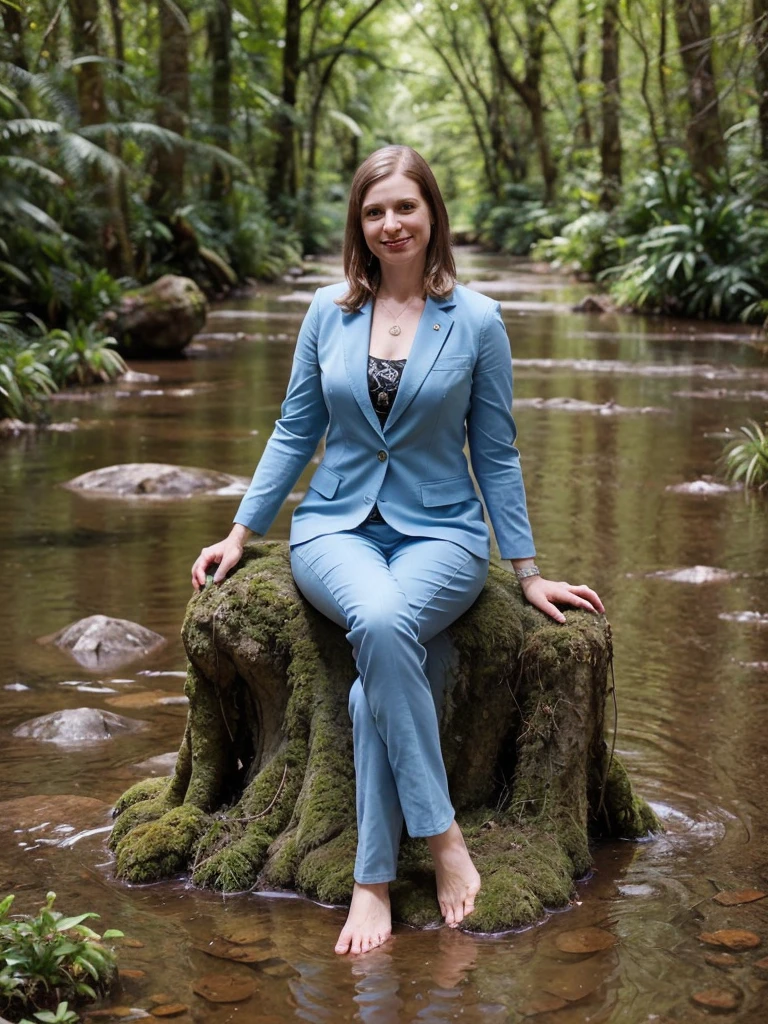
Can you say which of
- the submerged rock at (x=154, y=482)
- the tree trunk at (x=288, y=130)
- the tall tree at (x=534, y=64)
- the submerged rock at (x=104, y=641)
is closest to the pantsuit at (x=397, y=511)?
the submerged rock at (x=104, y=641)

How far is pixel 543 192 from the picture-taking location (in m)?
42.9

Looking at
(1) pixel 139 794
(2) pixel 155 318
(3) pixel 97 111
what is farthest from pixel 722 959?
(3) pixel 97 111

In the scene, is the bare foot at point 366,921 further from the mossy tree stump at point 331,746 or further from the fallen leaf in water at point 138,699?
the fallen leaf in water at point 138,699

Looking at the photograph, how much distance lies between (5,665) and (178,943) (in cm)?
287

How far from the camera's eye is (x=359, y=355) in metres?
3.84

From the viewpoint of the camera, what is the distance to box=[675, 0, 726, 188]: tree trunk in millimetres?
20188

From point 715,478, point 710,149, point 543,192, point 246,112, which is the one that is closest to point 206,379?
point 715,478

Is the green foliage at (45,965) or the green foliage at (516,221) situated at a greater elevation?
the green foliage at (516,221)

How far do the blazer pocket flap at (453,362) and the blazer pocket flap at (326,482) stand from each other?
0.41 m

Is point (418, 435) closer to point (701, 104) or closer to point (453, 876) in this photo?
point (453, 876)

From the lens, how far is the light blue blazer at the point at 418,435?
3783 millimetres

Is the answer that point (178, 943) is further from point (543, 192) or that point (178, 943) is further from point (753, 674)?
point (543, 192)

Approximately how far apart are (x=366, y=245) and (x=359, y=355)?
35 centimetres

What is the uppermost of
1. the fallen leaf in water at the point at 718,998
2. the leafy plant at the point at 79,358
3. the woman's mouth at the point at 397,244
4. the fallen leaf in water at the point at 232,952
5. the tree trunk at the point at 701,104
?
the tree trunk at the point at 701,104
